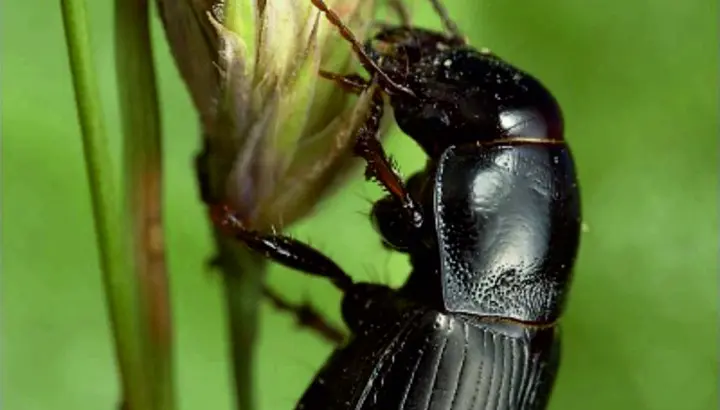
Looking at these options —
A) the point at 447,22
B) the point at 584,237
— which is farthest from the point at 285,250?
the point at 584,237

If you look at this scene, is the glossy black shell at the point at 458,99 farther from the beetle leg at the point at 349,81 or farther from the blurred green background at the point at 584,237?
the blurred green background at the point at 584,237

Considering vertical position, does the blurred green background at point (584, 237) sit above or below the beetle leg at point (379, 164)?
below

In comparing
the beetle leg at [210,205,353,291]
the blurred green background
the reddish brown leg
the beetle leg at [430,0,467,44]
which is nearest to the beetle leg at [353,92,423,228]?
the reddish brown leg

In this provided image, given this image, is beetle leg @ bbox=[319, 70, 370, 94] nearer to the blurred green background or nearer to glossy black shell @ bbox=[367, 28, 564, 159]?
glossy black shell @ bbox=[367, 28, 564, 159]

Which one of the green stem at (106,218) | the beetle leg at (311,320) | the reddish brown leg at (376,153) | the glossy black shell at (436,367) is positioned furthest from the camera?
the beetle leg at (311,320)

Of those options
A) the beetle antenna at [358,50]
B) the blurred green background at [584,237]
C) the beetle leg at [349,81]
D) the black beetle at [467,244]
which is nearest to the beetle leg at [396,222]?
the black beetle at [467,244]

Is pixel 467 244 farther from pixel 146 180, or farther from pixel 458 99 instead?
pixel 146 180
